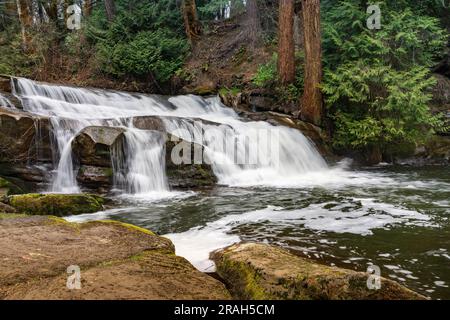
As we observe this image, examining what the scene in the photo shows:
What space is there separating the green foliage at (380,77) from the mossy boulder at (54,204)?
788 cm

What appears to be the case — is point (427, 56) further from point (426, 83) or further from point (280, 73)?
point (280, 73)

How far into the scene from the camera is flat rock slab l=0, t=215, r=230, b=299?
2826mm

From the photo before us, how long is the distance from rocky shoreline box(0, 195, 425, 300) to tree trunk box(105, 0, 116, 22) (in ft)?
58.0

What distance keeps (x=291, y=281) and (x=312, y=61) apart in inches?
→ 410

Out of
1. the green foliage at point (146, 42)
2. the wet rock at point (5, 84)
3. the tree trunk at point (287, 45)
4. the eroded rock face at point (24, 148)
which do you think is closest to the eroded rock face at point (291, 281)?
the eroded rock face at point (24, 148)

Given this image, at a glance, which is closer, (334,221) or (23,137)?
(334,221)

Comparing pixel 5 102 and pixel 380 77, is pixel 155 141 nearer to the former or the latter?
pixel 5 102

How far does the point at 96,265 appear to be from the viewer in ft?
11.0

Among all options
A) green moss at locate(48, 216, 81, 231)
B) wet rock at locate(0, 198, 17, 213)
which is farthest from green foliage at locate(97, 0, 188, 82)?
green moss at locate(48, 216, 81, 231)

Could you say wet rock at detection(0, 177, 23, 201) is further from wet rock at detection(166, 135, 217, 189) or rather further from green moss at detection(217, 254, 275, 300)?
green moss at detection(217, 254, 275, 300)

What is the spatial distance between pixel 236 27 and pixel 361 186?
13260mm

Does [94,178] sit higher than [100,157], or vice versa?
[100,157]

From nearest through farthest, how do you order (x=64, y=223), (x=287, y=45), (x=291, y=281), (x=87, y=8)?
(x=291, y=281) < (x=64, y=223) < (x=287, y=45) < (x=87, y=8)

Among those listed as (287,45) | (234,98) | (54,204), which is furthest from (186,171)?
(287,45)
